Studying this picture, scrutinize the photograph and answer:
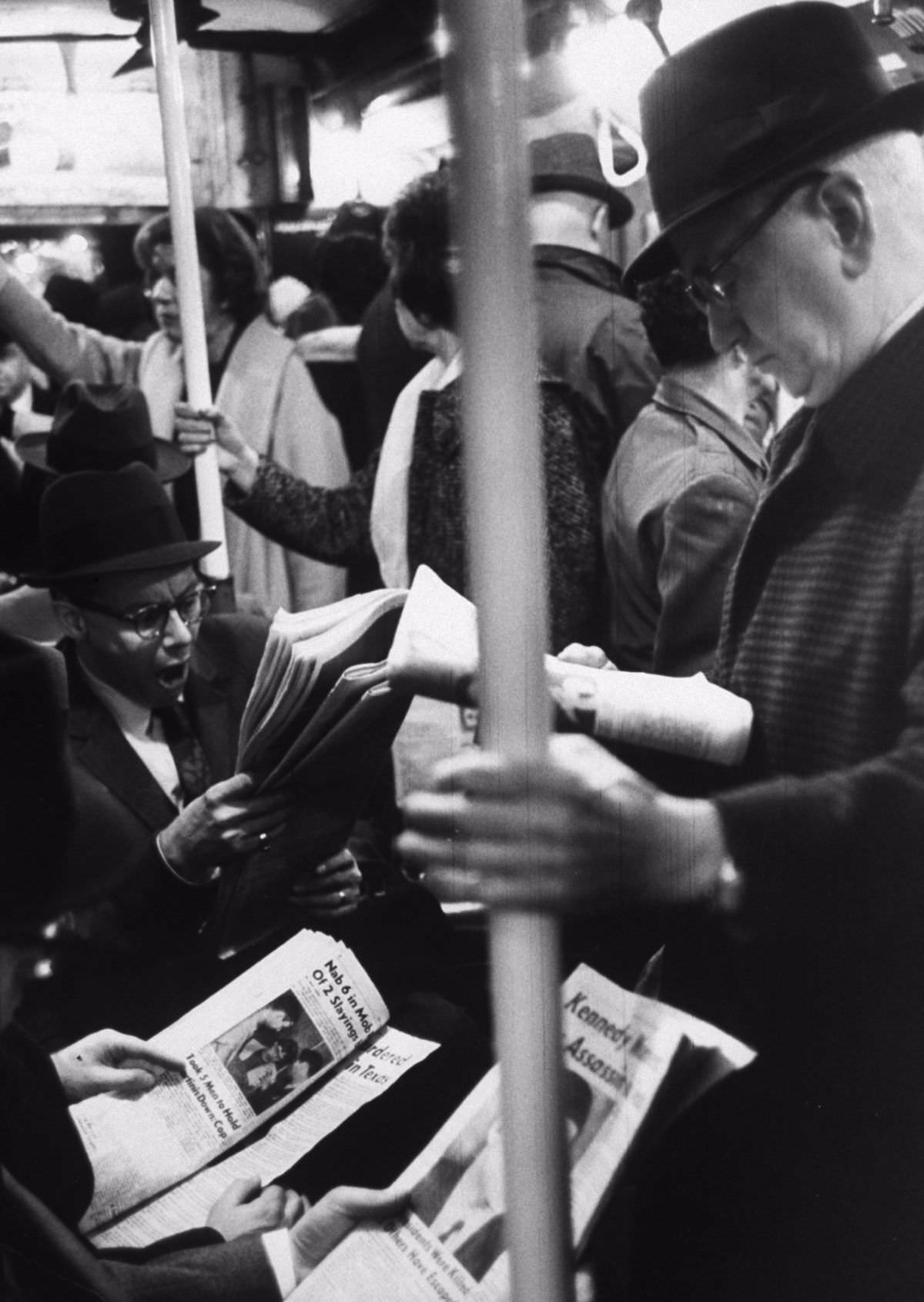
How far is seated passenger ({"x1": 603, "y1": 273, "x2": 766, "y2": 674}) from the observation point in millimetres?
1410

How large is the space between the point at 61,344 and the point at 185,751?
557 millimetres

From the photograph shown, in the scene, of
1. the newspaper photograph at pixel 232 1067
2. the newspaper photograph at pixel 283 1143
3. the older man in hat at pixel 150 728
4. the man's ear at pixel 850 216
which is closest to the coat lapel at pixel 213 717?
the older man in hat at pixel 150 728

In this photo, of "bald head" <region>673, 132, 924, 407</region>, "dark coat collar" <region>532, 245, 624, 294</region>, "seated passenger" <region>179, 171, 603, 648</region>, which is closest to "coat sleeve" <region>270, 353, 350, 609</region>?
"seated passenger" <region>179, 171, 603, 648</region>

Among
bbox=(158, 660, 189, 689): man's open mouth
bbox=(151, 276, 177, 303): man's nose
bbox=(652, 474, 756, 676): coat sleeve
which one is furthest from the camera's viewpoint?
bbox=(151, 276, 177, 303): man's nose

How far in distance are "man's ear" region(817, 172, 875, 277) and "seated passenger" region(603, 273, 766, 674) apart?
283 mm

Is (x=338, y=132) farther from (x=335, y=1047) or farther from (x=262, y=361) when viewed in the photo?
(x=335, y=1047)

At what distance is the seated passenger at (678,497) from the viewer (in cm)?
141

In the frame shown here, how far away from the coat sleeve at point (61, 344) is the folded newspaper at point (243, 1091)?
0.77 m

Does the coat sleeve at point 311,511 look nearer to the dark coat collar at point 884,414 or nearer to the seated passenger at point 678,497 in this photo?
the seated passenger at point 678,497

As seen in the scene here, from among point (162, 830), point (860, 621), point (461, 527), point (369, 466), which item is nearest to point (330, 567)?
point (369, 466)

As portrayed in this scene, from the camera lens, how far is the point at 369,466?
5.51 ft

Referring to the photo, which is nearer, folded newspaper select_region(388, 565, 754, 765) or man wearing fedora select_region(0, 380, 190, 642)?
folded newspaper select_region(388, 565, 754, 765)

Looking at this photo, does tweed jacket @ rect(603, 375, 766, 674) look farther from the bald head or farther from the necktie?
the necktie

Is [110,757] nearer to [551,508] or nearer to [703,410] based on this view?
[551,508]
